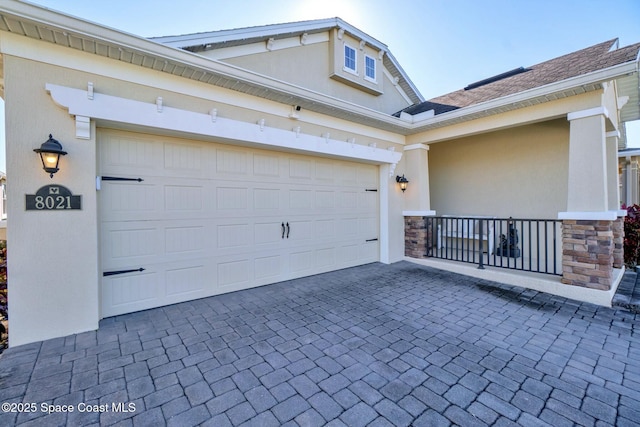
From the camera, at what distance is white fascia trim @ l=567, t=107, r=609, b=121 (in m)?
4.11

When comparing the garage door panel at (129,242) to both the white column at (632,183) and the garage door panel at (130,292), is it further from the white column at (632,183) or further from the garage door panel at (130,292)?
the white column at (632,183)

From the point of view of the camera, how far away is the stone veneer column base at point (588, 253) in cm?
404

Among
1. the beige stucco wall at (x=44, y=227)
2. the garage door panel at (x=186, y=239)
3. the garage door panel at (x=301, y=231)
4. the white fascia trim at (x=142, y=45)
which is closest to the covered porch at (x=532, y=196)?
the garage door panel at (x=301, y=231)

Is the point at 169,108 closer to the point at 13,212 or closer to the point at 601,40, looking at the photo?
the point at 13,212

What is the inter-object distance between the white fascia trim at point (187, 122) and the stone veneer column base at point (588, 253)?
3844 millimetres

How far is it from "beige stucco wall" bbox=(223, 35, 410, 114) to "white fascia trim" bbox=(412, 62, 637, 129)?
5.81 feet

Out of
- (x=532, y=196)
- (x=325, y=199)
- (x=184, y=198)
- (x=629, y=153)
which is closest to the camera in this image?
(x=184, y=198)

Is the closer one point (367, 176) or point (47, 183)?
point (47, 183)

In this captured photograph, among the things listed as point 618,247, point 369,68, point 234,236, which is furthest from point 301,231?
point 618,247

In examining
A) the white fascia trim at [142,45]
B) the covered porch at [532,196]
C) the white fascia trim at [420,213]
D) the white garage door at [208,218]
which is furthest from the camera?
the white fascia trim at [420,213]

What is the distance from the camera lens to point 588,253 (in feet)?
13.7

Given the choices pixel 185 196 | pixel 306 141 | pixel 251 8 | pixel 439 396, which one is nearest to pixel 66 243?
pixel 185 196

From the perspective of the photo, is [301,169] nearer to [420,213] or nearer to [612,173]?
[420,213]

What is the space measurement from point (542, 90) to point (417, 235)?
3.50m
